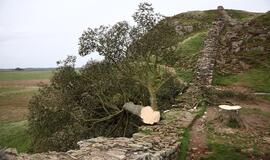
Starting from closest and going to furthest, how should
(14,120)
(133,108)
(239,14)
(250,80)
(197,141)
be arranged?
(197,141)
(133,108)
(250,80)
(14,120)
(239,14)

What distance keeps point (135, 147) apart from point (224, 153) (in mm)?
4738

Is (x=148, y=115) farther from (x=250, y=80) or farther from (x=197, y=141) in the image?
(x=250, y=80)

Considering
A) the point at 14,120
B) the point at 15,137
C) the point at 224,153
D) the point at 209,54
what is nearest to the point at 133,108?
the point at 224,153

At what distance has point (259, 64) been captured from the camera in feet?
128

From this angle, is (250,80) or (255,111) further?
(250,80)

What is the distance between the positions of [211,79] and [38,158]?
75.6 feet

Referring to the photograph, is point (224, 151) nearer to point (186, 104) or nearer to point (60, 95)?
point (186, 104)

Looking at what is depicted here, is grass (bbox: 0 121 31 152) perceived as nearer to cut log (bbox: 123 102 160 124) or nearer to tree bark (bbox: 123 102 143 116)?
tree bark (bbox: 123 102 143 116)

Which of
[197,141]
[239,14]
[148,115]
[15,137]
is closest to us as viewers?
[197,141]

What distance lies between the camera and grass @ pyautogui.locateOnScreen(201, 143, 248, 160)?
17.4 m

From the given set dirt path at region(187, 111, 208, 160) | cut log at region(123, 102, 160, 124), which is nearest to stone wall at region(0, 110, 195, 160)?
cut log at region(123, 102, 160, 124)

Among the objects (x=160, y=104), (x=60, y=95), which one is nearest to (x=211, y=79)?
(x=160, y=104)

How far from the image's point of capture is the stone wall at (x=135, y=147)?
1423 centimetres

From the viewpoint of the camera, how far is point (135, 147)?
52.6 ft
